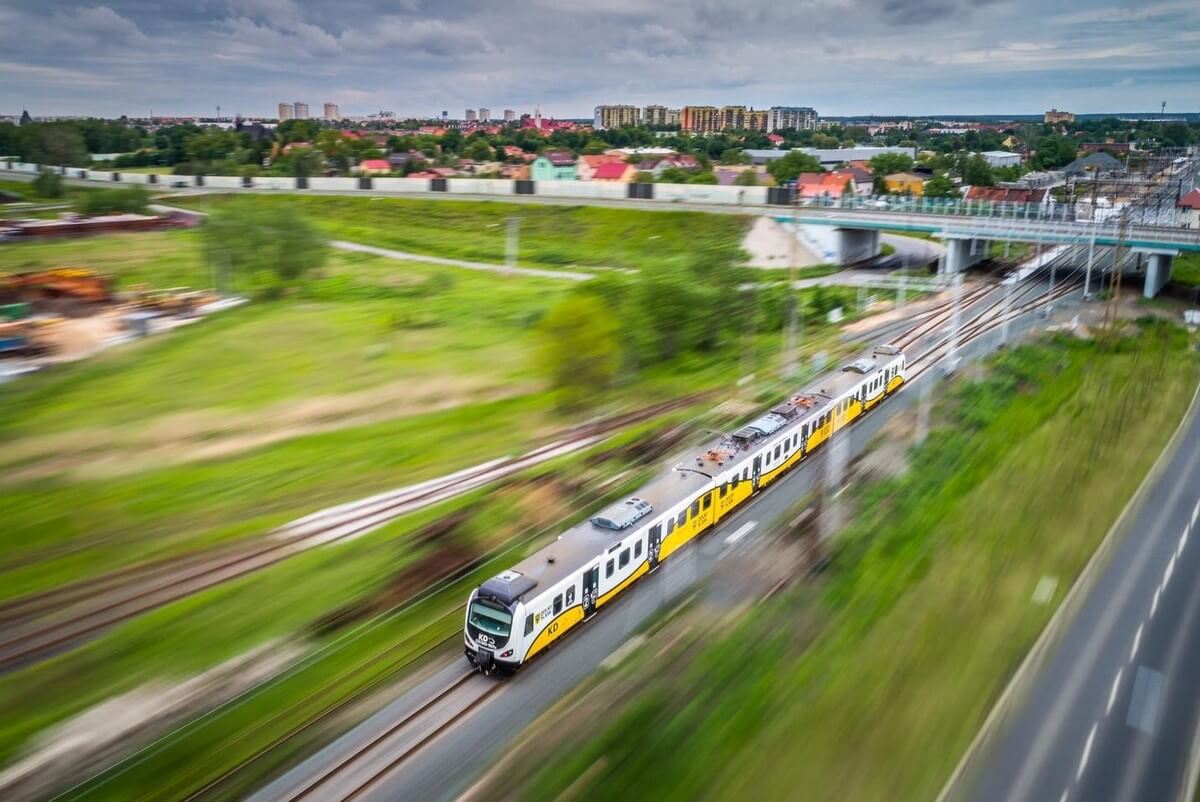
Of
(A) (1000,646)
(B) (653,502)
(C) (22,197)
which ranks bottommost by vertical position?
(A) (1000,646)

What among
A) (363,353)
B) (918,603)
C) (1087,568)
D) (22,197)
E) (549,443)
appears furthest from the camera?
(22,197)

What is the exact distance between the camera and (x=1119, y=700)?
9.80 m

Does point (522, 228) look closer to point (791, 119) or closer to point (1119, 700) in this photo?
point (1119, 700)

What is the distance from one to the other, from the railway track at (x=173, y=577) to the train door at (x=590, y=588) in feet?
15.7

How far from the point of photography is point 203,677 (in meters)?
10.8

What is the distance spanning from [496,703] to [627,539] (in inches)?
111

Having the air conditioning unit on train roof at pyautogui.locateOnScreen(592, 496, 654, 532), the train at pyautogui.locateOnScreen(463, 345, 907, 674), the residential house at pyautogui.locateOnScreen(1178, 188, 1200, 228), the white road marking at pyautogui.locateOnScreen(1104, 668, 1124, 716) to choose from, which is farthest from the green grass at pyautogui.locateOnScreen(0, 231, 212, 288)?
the residential house at pyautogui.locateOnScreen(1178, 188, 1200, 228)

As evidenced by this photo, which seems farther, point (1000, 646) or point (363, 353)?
point (363, 353)

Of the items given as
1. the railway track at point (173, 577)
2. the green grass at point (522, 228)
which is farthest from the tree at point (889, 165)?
the railway track at point (173, 577)

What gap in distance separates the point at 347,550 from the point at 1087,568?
11.2 m

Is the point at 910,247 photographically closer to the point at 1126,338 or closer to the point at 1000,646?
the point at 1126,338

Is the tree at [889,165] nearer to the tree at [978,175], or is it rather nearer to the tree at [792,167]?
the tree at [978,175]

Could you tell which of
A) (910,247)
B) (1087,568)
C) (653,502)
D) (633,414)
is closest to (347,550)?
(653,502)

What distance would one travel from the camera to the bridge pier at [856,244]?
38.5 m
